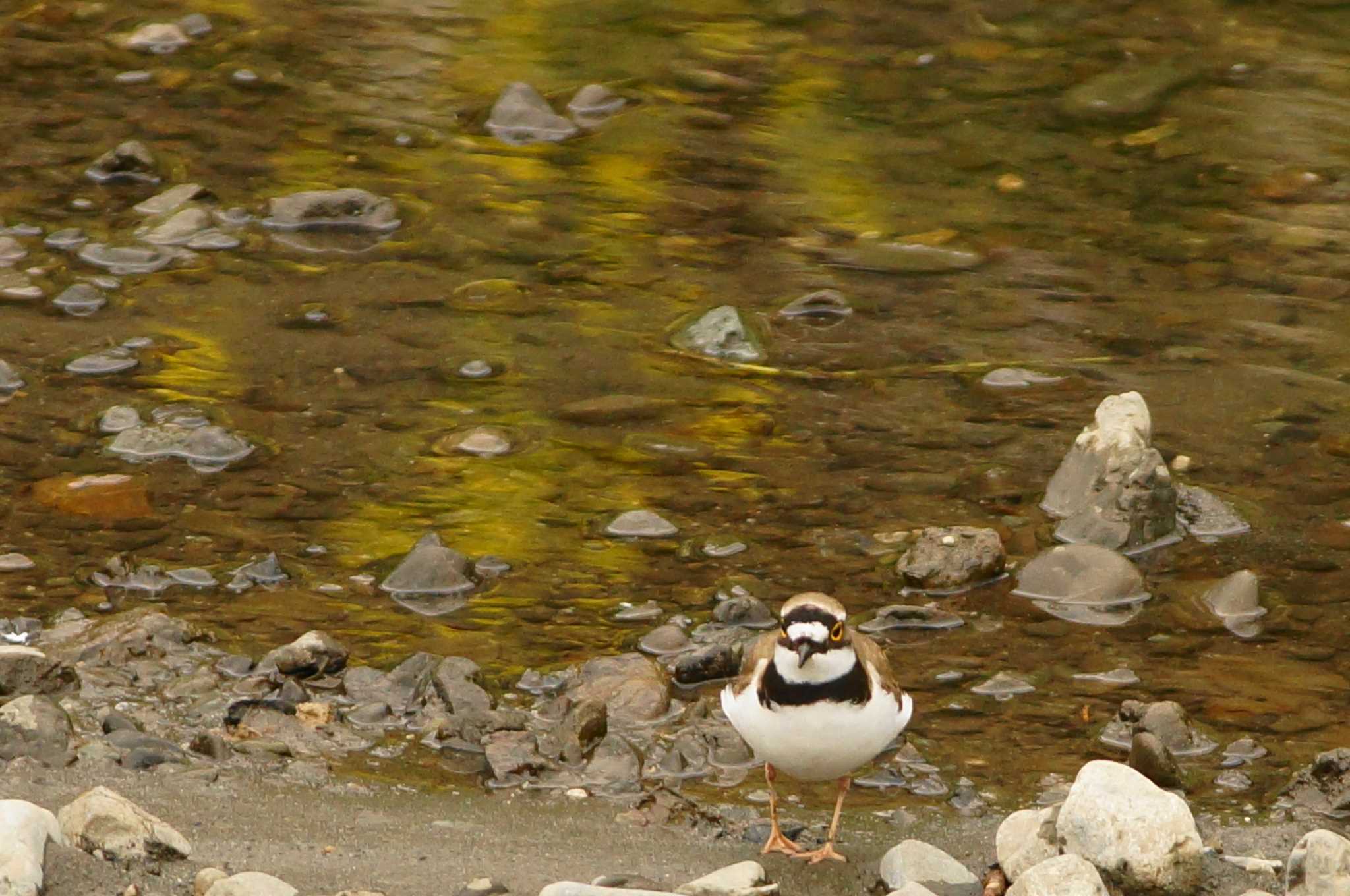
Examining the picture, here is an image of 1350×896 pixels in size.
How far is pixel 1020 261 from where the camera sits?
35.5ft

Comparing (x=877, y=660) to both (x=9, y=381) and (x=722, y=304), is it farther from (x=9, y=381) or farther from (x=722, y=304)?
(x=9, y=381)

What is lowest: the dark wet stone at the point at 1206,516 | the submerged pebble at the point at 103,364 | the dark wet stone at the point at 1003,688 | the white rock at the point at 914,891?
the dark wet stone at the point at 1003,688

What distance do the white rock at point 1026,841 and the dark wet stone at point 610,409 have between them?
3784 millimetres

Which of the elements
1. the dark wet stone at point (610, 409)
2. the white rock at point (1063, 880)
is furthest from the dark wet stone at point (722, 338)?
the white rock at point (1063, 880)

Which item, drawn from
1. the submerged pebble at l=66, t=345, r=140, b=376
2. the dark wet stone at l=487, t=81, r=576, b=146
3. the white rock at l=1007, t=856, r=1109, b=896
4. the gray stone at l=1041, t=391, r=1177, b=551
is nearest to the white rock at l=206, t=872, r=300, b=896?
the white rock at l=1007, t=856, r=1109, b=896

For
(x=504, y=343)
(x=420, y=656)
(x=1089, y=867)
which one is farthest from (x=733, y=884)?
(x=504, y=343)

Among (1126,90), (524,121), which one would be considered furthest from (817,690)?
(1126,90)

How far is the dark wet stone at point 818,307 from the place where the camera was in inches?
400

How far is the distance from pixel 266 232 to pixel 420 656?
4.61 m

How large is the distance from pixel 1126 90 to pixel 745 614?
7.22m

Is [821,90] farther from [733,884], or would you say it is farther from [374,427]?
[733,884]

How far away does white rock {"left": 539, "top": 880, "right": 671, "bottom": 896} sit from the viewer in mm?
5051

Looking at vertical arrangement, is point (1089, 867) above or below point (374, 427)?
→ above

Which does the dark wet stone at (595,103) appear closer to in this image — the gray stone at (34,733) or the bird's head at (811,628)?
the gray stone at (34,733)
